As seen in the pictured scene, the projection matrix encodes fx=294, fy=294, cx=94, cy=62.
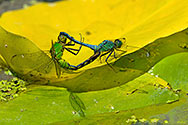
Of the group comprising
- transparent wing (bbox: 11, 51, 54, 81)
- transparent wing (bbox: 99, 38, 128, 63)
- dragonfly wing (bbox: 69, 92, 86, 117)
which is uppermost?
transparent wing (bbox: 99, 38, 128, 63)

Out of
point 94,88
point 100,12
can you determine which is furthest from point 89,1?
point 94,88

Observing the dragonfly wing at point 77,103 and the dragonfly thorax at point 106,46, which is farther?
the dragonfly thorax at point 106,46

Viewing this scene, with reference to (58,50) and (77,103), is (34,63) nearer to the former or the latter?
(58,50)

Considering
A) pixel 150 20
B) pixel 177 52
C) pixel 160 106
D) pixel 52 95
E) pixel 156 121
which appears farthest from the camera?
pixel 150 20

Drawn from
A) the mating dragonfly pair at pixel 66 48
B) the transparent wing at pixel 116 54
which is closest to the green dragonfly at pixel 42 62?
the mating dragonfly pair at pixel 66 48

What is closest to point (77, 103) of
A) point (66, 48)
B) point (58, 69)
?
point (58, 69)

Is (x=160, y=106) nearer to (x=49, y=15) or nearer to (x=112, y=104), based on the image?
(x=112, y=104)

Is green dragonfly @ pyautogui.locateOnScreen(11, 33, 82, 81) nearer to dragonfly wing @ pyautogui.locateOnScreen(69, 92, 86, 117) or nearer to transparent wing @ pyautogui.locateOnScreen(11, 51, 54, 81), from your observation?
transparent wing @ pyautogui.locateOnScreen(11, 51, 54, 81)

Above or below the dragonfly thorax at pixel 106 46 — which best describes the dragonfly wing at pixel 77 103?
below

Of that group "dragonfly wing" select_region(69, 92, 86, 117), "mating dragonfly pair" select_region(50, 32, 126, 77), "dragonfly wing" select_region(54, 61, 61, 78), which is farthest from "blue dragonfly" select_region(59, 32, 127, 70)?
"dragonfly wing" select_region(69, 92, 86, 117)

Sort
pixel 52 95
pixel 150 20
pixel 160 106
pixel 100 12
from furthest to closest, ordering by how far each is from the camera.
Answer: pixel 100 12 → pixel 150 20 → pixel 52 95 → pixel 160 106

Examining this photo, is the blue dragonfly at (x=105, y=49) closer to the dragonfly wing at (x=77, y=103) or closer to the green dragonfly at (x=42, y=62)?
the green dragonfly at (x=42, y=62)
